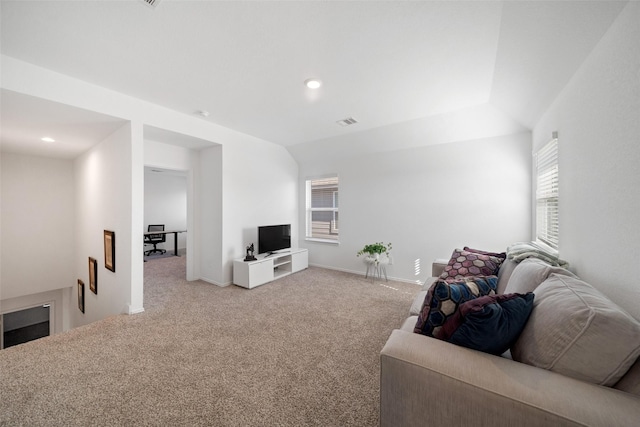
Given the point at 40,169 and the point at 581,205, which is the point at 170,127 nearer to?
the point at 40,169

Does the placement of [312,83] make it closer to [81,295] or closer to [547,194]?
[547,194]

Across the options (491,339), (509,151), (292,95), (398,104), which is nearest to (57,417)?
(491,339)

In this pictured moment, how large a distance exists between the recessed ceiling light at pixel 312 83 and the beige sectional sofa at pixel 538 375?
8.06ft

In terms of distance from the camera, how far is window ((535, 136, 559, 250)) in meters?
2.36

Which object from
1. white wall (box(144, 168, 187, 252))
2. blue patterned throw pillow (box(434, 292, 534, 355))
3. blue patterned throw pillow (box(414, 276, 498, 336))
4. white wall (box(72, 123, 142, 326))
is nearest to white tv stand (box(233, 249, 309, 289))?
white wall (box(72, 123, 142, 326))

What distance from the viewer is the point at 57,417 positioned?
58.0 inches

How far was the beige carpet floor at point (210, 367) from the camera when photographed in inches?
59.1

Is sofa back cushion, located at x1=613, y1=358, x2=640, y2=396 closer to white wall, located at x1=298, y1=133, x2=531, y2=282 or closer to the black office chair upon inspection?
white wall, located at x1=298, y1=133, x2=531, y2=282

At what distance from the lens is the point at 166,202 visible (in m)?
7.93

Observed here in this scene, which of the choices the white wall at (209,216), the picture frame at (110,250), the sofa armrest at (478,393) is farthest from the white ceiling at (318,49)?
the sofa armrest at (478,393)

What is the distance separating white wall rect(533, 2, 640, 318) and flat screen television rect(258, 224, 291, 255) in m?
3.93

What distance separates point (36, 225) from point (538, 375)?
7.64m

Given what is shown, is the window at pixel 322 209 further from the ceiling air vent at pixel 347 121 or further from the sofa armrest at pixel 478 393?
the sofa armrest at pixel 478 393

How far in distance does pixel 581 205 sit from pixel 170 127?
4365 millimetres
